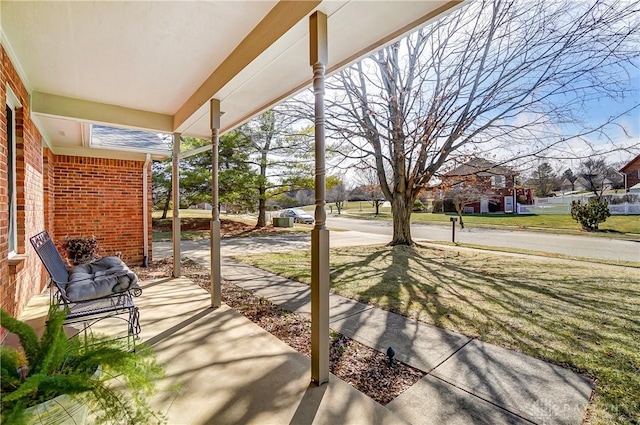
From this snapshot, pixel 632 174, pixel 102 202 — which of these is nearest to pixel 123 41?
pixel 102 202

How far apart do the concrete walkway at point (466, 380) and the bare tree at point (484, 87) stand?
6064 millimetres

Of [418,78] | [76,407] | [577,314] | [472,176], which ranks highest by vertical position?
[418,78]

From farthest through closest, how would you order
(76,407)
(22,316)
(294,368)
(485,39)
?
(485,39) → (22,316) → (294,368) → (76,407)

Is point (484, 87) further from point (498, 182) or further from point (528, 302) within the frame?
point (528, 302)

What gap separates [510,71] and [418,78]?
91.6 inches

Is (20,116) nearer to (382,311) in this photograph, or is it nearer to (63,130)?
(63,130)

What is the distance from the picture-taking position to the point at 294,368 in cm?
244

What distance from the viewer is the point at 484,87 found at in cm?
805

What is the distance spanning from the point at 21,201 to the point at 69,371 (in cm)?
346

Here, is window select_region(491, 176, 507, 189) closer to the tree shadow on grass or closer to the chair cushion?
the tree shadow on grass

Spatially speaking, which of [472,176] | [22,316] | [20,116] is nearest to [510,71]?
[472,176]

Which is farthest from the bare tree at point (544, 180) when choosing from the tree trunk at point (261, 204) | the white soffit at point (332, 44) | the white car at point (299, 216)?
the white car at point (299, 216)

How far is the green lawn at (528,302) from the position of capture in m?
2.51

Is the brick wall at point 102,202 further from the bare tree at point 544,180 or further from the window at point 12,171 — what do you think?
the bare tree at point 544,180
